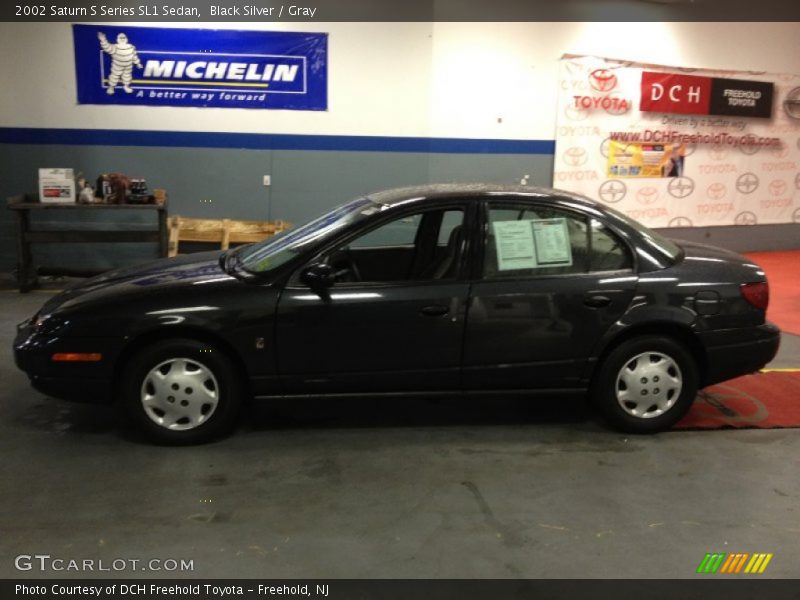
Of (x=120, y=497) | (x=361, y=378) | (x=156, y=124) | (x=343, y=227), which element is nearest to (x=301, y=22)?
(x=156, y=124)

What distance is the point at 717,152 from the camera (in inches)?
438

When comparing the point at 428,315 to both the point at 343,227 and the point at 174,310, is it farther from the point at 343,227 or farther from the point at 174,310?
the point at 174,310

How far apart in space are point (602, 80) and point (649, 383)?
662 cm

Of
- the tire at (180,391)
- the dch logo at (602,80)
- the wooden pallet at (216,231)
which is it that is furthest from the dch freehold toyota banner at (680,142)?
the tire at (180,391)

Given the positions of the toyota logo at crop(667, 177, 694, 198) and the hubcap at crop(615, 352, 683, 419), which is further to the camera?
the toyota logo at crop(667, 177, 694, 198)

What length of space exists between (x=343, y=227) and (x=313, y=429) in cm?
130

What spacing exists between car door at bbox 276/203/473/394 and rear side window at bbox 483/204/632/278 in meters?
0.20

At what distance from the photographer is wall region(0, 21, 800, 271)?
925cm

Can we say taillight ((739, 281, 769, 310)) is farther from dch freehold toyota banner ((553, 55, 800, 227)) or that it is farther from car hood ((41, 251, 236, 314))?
dch freehold toyota banner ((553, 55, 800, 227))

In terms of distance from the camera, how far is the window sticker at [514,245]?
4.67 metres

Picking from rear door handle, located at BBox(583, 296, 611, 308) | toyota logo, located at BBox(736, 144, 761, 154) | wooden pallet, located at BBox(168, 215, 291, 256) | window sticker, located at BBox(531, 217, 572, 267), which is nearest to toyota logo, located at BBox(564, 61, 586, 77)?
toyota logo, located at BBox(736, 144, 761, 154)

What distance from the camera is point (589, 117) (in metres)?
10.4
